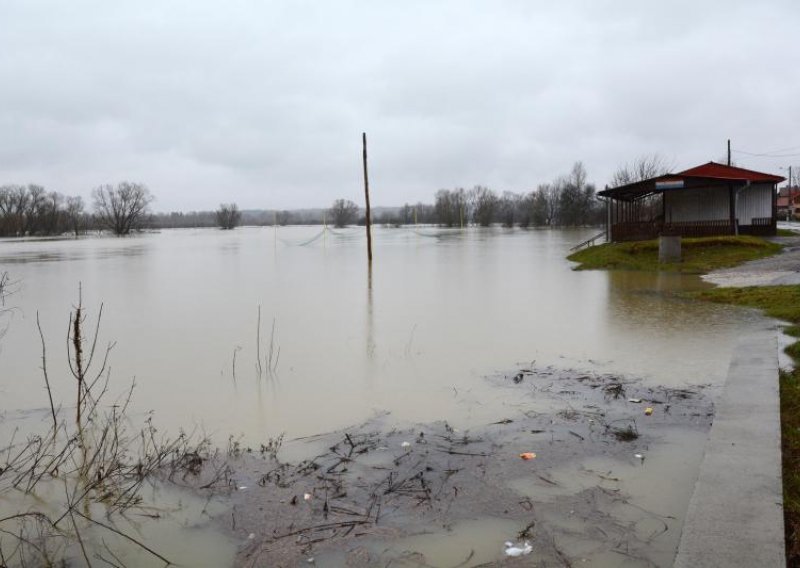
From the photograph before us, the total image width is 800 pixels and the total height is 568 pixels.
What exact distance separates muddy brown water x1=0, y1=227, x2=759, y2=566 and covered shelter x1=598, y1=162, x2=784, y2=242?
938 cm

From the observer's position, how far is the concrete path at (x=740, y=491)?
2.94m

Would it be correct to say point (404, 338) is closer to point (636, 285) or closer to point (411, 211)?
point (636, 285)

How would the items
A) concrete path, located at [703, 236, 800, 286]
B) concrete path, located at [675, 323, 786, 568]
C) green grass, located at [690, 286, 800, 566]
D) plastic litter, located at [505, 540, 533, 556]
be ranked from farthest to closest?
concrete path, located at [703, 236, 800, 286] < plastic litter, located at [505, 540, 533, 556] < green grass, located at [690, 286, 800, 566] < concrete path, located at [675, 323, 786, 568]

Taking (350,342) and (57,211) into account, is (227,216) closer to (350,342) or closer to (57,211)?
(57,211)

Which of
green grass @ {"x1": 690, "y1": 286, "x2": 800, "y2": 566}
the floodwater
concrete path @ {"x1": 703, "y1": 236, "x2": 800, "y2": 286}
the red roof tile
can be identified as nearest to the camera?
green grass @ {"x1": 690, "y1": 286, "x2": 800, "y2": 566}

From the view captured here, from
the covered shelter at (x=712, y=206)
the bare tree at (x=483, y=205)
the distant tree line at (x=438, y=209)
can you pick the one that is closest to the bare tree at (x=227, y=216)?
the distant tree line at (x=438, y=209)

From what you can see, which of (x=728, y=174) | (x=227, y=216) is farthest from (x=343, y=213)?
(x=728, y=174)

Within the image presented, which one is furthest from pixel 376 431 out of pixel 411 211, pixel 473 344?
pixel 411 211

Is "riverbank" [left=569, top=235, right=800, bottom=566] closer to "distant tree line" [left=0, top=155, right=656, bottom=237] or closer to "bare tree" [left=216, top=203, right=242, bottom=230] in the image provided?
"distant tree line" [left=0, top=155, right=656, bottom=237]

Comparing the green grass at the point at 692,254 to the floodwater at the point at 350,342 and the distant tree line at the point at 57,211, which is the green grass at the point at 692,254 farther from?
the distant tree line at the point at 57,211

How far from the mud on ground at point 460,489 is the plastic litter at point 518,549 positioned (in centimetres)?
5

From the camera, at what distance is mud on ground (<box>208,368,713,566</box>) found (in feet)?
11.8

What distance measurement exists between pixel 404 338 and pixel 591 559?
700cm

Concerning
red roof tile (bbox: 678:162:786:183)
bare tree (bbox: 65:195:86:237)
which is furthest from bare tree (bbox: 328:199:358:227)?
red roof tile (bbox: 678:162:786:183)
